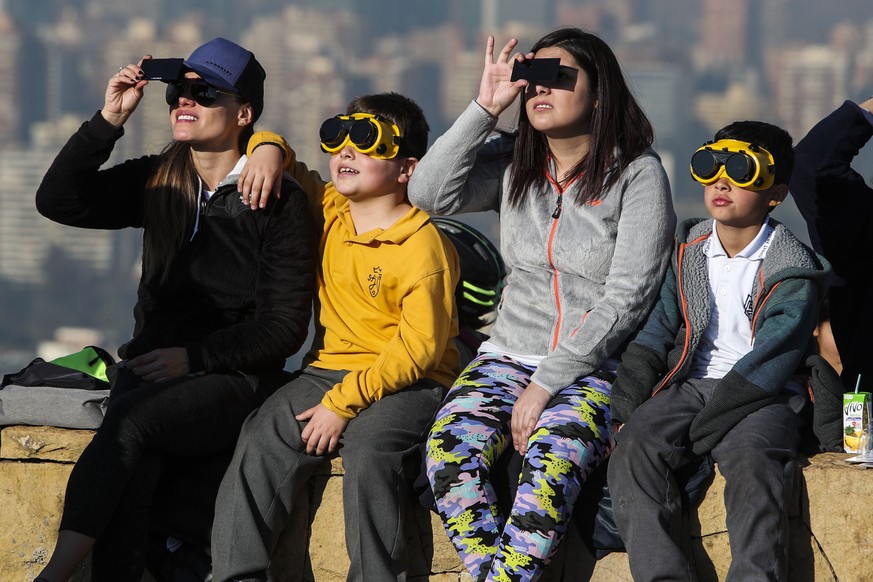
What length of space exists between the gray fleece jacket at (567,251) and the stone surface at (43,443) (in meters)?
1.18

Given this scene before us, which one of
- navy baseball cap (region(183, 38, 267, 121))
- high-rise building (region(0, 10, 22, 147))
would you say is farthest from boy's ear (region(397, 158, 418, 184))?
high-rise building (region(0, 10, 22, 147))

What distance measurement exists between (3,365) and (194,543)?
365 feet

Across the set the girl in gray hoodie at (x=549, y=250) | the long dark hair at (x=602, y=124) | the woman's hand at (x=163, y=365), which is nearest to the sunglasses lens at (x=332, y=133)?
the girl in gray hoodie at (x=549, y=250)

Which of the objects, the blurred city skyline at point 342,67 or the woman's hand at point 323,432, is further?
the blurred city skyline at point 342,67

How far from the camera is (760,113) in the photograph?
5413 inches

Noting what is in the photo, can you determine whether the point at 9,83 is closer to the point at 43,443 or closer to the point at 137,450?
the point at 43,443

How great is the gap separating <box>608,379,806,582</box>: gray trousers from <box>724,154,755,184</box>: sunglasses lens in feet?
1.95

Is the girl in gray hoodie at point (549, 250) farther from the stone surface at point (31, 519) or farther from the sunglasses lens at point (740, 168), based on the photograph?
the stone surface at point (31, 519)

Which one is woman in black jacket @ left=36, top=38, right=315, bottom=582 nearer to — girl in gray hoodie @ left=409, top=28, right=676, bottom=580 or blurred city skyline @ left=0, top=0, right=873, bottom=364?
girl in gray hoodie @ left=409, top=28, right=676, bottom=580

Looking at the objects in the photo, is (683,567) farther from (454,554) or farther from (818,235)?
(818,235)

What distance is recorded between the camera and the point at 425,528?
338cm

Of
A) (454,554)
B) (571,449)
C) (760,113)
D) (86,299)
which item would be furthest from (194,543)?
(760,113)

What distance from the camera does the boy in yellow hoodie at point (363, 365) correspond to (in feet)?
10.8

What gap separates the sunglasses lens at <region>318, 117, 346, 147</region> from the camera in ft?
11.9
